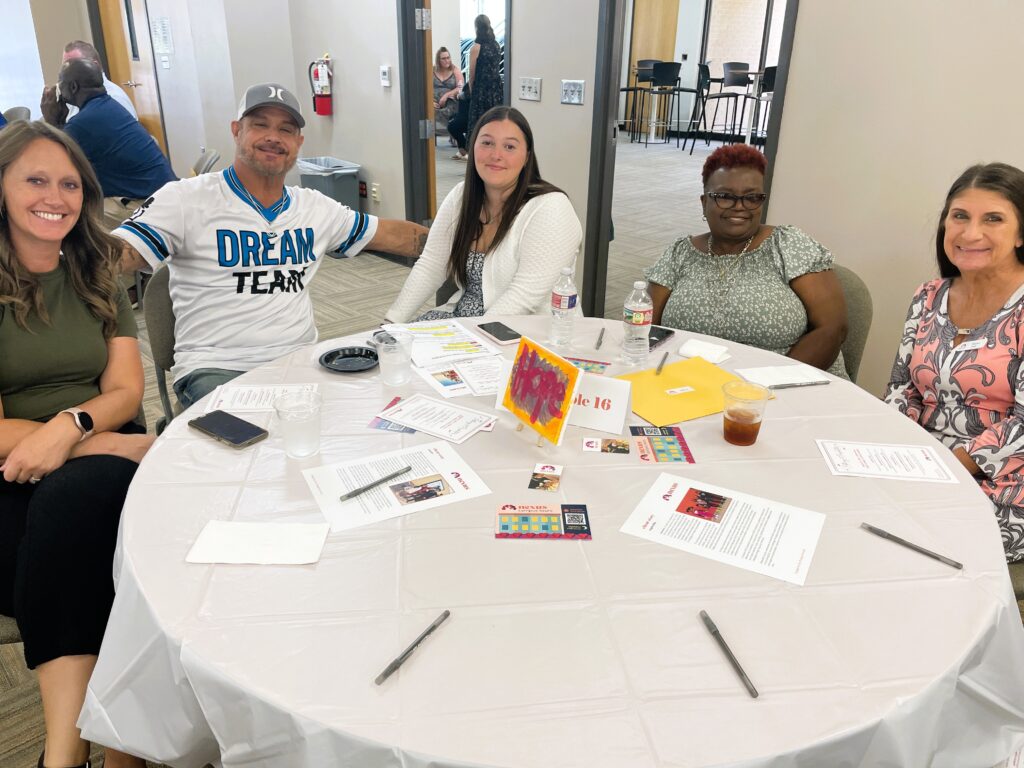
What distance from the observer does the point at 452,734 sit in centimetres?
77

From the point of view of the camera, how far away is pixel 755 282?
2197 mm

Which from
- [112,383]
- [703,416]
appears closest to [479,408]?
[703,416]

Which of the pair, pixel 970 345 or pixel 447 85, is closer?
pixel 970 345

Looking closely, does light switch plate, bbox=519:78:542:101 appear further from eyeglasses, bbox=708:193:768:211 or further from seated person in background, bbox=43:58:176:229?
eyeglasses, bbox=708:193:768:211

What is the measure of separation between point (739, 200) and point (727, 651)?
62.8 inches

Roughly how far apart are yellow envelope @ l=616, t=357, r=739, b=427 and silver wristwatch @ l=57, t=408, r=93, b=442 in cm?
120

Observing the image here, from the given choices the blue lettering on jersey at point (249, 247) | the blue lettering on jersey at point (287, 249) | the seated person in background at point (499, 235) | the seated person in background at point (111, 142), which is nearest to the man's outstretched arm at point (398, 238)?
the seated person in background at point (499, 235)

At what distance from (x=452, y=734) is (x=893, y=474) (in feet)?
3.02

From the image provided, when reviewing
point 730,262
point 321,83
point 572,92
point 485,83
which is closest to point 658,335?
point 730,262

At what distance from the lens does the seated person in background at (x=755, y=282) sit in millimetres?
2156

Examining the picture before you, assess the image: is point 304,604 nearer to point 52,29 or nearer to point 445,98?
point 52,29

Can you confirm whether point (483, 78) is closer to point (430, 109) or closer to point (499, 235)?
point (430, 109)

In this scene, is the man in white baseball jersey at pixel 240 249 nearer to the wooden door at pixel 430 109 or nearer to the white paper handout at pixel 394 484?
the white paper handout at pixel 394 484

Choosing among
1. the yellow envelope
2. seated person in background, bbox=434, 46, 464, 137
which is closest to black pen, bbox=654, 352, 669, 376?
the yellow envelope
